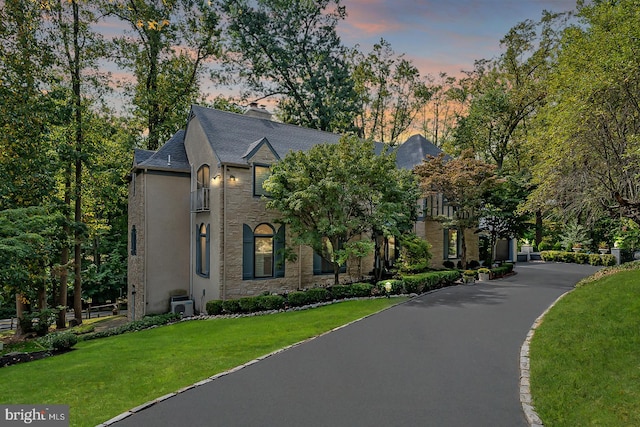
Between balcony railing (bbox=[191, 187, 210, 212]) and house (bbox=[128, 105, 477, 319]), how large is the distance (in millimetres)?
49

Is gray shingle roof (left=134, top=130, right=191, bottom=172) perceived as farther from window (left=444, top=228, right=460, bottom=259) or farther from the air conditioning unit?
window (left=444, top=228, right=460, bottom=259)

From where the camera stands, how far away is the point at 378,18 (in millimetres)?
9805

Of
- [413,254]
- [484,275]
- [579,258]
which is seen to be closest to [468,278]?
[484,275]

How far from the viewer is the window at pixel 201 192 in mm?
16750

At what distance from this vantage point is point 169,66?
89.0ft

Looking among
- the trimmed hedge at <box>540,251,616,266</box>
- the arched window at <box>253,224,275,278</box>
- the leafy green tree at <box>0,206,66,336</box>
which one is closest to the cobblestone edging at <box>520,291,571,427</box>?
the arched window at <box>253,224,275,278</box>

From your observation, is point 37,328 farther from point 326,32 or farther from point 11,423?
point 326,32

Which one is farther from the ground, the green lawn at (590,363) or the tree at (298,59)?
the tree at (298,59)

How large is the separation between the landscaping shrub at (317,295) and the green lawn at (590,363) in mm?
8393

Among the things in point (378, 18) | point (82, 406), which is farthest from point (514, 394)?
point (378, 18)

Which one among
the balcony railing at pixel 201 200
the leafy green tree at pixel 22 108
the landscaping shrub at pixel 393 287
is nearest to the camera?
the leafy green tree at pixel 22 108

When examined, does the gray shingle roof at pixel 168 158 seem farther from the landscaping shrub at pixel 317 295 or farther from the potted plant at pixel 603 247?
the potted plant at pixel 603 247

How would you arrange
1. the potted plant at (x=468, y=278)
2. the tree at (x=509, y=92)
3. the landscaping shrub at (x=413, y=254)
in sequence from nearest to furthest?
the landscaping shrub at (x=413, y=254), the potted plant at (x=468, y=278), the tree at (x=509, y=92)

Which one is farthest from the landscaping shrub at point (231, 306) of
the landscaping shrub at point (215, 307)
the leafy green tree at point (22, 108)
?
the leafy green tree at point (22, 108)
